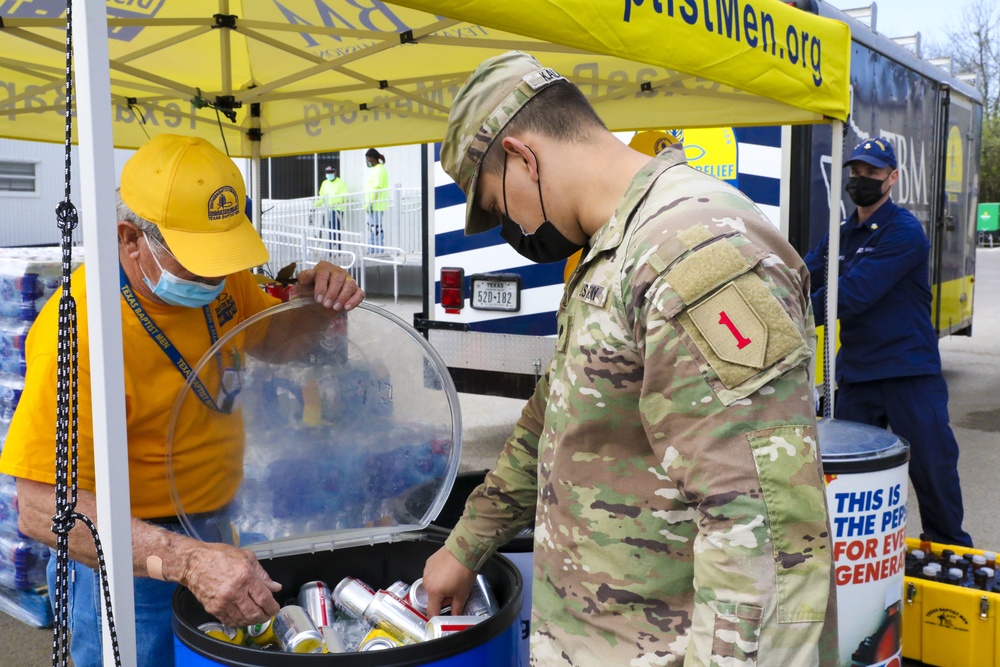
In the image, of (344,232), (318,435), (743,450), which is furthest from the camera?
(344,232)

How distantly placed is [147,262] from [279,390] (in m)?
0.40

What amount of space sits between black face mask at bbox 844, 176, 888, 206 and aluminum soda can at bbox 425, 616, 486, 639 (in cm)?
307

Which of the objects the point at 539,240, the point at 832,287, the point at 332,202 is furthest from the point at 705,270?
the point at 332,202

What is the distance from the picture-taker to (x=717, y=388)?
112cm

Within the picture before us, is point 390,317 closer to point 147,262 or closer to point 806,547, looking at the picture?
point 147,262

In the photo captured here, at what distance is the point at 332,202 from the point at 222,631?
45.3 ft

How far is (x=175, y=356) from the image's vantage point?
6.41ft

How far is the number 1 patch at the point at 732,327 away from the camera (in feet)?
3.66

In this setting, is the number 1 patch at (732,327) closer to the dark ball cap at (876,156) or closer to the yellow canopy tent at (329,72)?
the yellow canopy tent at (329,72)

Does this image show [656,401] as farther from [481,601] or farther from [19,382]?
[19,382]

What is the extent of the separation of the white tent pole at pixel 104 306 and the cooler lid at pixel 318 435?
520 mm

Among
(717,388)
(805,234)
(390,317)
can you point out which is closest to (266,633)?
(390,317)

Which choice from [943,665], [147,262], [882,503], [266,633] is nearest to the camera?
[266,633]

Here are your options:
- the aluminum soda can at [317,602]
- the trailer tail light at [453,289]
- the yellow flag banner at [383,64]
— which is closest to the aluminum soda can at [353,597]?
the aluminum soda can at [317,602]
